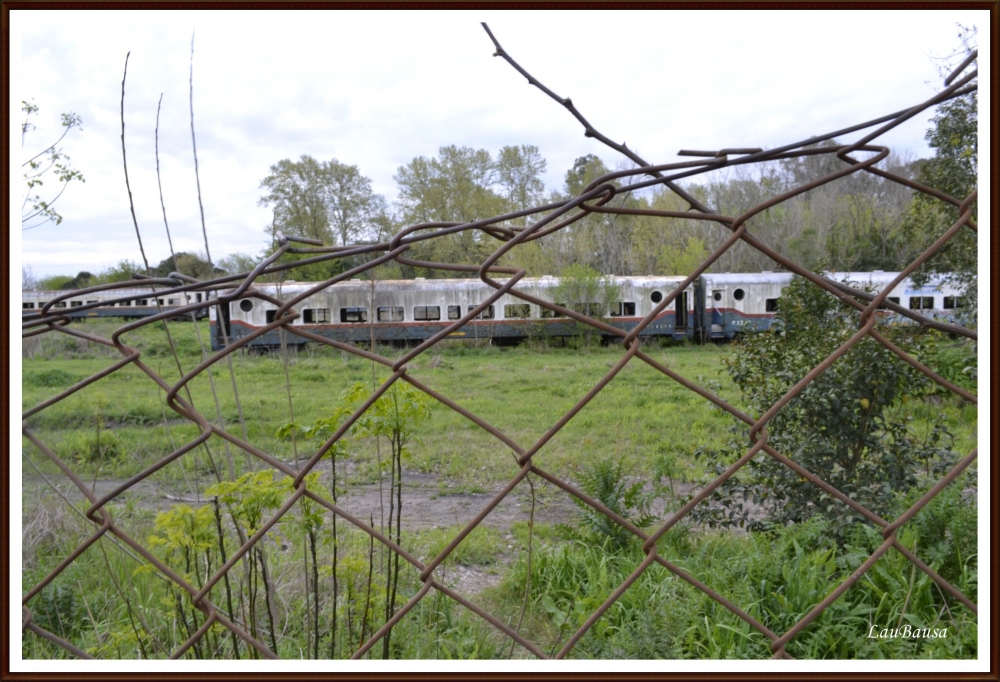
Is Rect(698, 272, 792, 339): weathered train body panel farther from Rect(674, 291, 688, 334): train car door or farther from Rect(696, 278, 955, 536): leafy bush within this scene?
Rect(696, 278, 955, 536): leafy bush

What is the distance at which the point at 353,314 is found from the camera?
601 inches

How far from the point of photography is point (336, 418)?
1.35m

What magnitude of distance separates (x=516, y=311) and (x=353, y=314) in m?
3.86

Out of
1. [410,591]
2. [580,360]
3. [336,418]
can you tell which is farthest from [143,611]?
[580,360]

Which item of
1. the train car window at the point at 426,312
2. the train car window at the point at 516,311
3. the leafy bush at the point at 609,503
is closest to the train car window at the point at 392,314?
the train car window at the point at 426,312

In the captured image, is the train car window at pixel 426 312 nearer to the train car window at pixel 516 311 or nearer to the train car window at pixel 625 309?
the train car window at pixel 516 311

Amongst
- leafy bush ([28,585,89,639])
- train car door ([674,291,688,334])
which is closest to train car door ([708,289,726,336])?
train car door ([674,291,688,334])

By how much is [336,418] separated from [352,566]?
371 millimetres

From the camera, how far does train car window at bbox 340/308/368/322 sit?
15.1m

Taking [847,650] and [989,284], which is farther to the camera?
[847,650]

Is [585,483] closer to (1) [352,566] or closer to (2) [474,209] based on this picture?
(2) [474,209]

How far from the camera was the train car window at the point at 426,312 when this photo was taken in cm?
1667

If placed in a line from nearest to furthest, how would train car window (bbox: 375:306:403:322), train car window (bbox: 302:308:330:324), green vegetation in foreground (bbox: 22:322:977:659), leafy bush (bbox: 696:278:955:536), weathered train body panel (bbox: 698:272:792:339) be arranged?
green vegetation in foreground (bbox: 22:322:977:659) → leafy bush (bbox: 696:278:955:536) → train car window (bbox: 302:308:330:324) → weathered train body panel (bbox: 698:272:792:339) → train car window (bbox: 375:306:403:322)

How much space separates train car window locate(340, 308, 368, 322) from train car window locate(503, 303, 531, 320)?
3.32 m
